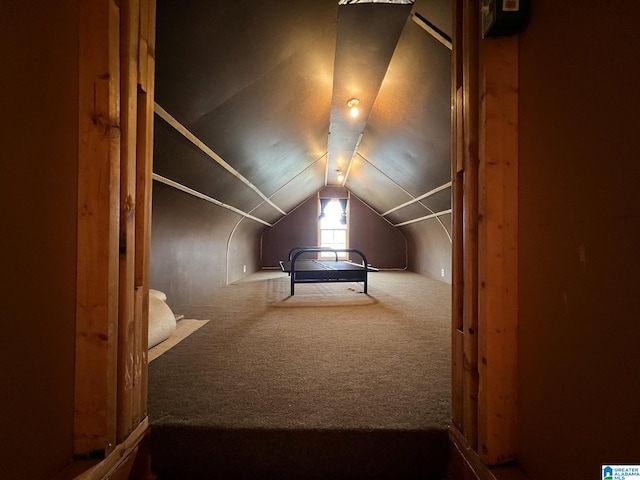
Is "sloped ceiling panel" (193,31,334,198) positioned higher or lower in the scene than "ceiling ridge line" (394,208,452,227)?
higher

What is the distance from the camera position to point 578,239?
2.24 ft

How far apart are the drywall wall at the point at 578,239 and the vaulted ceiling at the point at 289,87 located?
4.69 ft

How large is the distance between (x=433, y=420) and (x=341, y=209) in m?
7.31

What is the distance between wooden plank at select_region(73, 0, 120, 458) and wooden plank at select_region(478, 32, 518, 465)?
1.21 metres

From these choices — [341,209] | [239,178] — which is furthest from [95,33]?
[341,209]

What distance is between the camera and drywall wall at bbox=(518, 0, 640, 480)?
0.57 m

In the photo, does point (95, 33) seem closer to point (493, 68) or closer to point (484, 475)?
point (493, 68)

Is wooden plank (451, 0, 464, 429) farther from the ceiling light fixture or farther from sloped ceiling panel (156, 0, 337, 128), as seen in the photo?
the ceiling light fixture

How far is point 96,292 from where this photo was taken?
2.98ft

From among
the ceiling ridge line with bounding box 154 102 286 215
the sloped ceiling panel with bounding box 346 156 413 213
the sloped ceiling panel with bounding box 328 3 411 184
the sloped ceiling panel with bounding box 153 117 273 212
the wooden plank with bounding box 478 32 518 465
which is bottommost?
the wooden plank with bounding box 478 32 518 465

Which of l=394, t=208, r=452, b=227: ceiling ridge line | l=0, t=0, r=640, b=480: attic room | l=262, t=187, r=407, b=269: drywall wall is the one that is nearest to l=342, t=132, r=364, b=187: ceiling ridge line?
l=262, t=187, r=407, b=269: drywall wall

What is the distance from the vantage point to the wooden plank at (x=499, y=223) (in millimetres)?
896

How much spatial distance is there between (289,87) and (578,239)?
2.57 m

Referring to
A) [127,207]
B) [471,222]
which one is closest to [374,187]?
[471,222]
